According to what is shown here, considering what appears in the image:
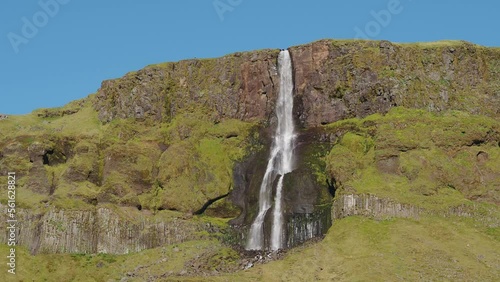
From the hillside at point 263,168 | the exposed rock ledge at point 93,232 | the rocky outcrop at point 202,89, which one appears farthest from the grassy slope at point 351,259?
the rocky outcrop at point 202,89

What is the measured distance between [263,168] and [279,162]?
2.78 m

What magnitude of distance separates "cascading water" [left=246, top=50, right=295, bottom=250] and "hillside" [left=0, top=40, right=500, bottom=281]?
4.33 feet

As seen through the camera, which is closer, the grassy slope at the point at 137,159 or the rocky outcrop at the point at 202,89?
the grassy slope at the point at 137,159

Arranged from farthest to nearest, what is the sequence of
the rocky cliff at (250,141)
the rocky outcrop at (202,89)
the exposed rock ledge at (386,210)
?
the rocky outcrop at (202,89), the rocky cliff at (250,141), the exposed rock ledge at (386,210)

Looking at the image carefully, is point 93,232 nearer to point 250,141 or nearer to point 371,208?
point 250,141

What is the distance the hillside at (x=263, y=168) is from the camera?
100 meters

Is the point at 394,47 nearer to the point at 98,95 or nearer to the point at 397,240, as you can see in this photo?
the point at 397,240

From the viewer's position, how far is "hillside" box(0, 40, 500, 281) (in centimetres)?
10038

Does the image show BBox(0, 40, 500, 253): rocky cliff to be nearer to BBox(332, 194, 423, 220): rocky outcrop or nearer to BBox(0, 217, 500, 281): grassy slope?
BBox(332, 194, 423, 220): rocky outcrop

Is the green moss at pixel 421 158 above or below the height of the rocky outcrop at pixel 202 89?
below

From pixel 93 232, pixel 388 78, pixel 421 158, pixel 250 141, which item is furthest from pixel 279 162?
pixel 93 232

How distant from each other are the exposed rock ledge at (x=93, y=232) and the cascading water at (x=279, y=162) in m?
8.92

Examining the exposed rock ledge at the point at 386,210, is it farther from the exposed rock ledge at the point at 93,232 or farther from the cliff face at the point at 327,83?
the cliff face at the point at 327,83

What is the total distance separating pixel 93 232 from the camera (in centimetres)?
11206
